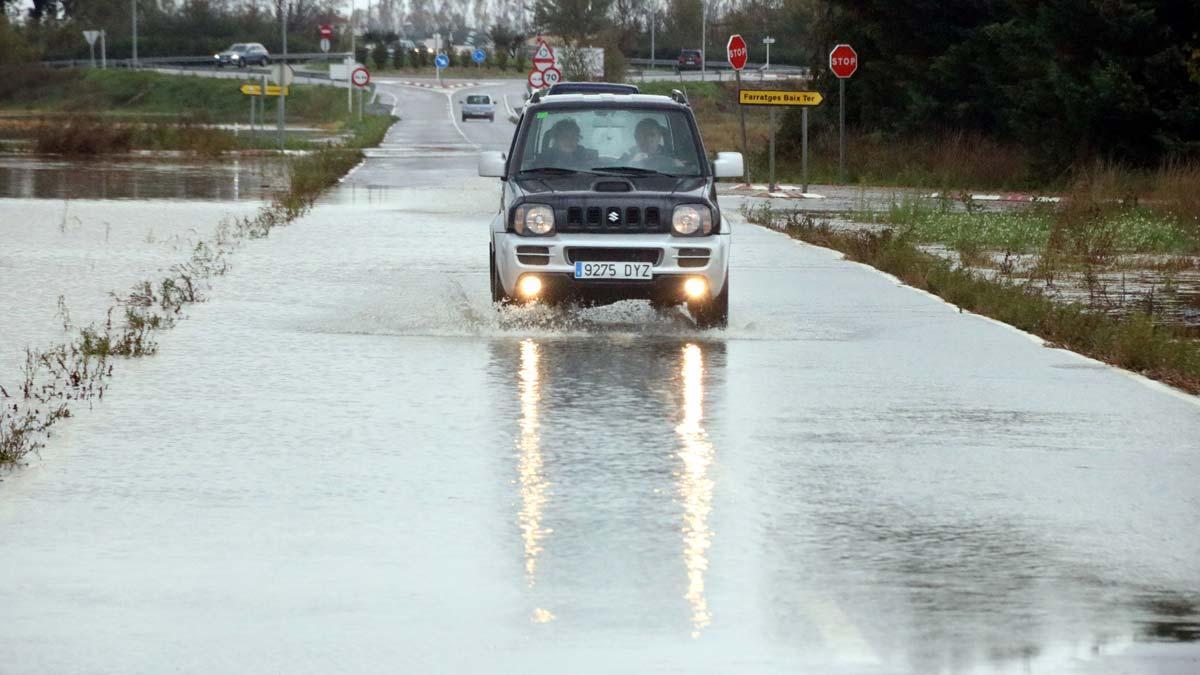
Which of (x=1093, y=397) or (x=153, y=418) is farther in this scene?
(x=1093, y=397)

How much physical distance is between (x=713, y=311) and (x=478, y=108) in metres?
76.4

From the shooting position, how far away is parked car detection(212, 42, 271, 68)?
5448 inches

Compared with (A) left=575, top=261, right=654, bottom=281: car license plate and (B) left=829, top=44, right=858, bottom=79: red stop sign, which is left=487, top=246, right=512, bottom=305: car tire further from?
(B) left=829, top=44, right=858, bottom=79: red stop sign

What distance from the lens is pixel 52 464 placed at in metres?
9.33

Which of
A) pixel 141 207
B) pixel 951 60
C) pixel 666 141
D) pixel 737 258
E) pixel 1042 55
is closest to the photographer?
pixel 666 141

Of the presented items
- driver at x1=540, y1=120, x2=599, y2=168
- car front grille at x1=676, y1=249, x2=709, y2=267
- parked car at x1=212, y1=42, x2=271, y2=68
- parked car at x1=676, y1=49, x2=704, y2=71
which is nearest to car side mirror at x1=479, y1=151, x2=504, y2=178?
driver at x1=540, y1=120, x2=599, y2=168

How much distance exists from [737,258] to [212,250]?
567 cm

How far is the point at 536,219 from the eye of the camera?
15141 millimetres

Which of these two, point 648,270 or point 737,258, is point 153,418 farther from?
point 737,258

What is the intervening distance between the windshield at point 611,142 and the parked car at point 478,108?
241 ft

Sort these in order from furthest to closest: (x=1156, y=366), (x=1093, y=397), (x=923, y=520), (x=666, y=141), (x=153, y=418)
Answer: (x=666, y=141) → (x=1156, y=366) → (x=1093, y=397) → (x=153, y=418) → (x=923, y=520)

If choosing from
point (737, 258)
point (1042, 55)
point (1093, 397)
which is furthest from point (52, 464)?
point (1042, 55)

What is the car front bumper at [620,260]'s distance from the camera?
14945mm

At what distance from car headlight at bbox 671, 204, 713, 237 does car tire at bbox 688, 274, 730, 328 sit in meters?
0.40
